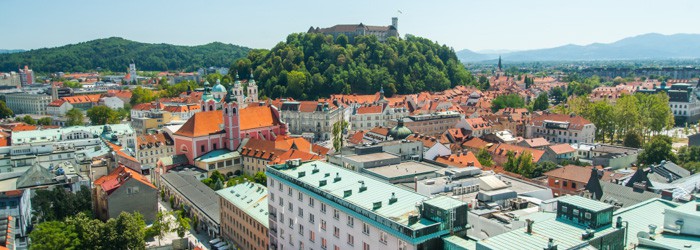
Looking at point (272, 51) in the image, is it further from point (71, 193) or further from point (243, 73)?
point (71, 193)

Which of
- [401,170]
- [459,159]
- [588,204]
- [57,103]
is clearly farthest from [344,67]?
[588,204]

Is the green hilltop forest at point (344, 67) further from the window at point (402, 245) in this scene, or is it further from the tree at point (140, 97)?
the window at point (402, 245)

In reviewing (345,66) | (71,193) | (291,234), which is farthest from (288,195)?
(345,66)

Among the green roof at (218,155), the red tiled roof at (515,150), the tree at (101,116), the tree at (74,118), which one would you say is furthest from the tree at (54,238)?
the tree at (74,118)

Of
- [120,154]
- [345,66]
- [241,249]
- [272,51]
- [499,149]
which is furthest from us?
[272,51]

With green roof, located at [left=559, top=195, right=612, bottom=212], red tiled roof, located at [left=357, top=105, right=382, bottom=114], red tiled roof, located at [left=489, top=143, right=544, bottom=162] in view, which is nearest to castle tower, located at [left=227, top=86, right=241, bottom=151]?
red tiled roof, located at [left=357, top=105, right=382, bottom=114]

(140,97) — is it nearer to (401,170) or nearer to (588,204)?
(401,170)

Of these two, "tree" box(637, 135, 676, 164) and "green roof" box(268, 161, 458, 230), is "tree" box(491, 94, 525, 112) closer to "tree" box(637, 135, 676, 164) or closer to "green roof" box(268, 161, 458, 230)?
"tree" box(637, 135, 676, 164)
